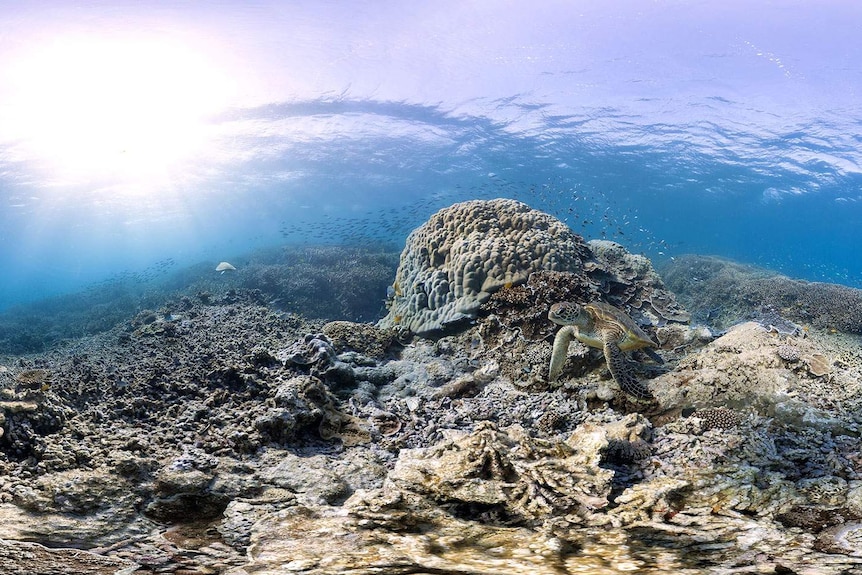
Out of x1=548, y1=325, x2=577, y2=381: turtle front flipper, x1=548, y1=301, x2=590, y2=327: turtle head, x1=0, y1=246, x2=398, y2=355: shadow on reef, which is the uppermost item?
x1=548, y1=301, x2=590, y2=327: turtle head

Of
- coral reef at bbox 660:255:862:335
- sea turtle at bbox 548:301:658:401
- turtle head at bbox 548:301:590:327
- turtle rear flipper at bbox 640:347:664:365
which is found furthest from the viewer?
coral reef at bbox 660:255:862:335

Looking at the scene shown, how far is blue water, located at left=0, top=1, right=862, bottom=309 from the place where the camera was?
22875 mm

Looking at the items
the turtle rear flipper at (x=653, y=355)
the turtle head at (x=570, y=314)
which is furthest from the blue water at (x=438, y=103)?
the turtle head at (x=570, y=314)

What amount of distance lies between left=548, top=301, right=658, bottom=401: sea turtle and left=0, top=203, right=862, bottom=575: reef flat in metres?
0.32

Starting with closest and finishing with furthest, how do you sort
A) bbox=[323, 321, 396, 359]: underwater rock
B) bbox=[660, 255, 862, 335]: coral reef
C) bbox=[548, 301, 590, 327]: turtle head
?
bbox=[548, 301, 590, 327]: turtle head < bbox=[323, 321, 396, 359]: underwater rock < bbox=[660, 255, 862, 335]: coral reef

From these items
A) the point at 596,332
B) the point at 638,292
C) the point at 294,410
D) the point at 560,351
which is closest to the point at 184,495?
the point at 294,410

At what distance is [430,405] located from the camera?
5.45 metres

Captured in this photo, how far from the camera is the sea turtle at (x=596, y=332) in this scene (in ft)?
17.2

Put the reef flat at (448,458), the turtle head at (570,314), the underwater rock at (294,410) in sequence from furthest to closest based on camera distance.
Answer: the turtle head at (570,314), the underwater rock at (294,410), the reef flat at (448,458)

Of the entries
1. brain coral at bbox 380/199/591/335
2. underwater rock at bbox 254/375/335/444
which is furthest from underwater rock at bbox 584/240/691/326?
underwater rock at bbox 254/375/335/444

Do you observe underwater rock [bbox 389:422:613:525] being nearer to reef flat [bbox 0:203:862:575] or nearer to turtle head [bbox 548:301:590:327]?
reef flat [bbox 0:203:862:575]

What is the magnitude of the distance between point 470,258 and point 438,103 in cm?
2586

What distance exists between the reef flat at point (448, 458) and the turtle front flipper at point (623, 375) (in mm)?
158

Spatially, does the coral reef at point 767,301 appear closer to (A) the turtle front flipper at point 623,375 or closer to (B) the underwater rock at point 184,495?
(A) the turtle front flipper at point 623,375
